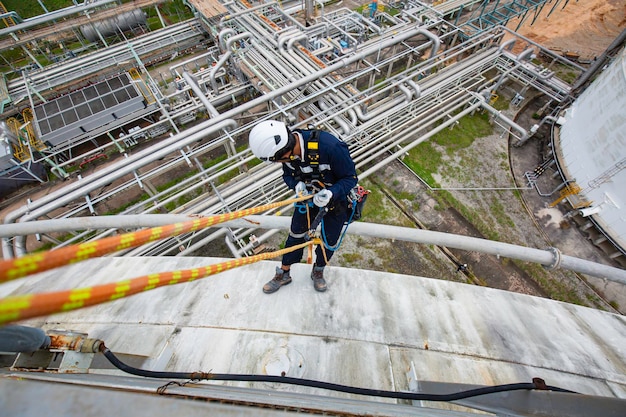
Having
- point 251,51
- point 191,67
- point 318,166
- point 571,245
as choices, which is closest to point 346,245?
point 318,166

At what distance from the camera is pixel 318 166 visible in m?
3.89

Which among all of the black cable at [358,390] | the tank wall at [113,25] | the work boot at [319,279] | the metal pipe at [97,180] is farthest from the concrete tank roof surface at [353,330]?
the tank wall at [113,25]

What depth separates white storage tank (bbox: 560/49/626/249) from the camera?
891 cm

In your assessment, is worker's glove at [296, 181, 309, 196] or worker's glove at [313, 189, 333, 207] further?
worker's glove at [296, 181, 309, 196]

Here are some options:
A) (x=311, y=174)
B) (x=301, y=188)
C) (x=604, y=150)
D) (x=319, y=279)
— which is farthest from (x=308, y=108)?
(x=604, y=150)

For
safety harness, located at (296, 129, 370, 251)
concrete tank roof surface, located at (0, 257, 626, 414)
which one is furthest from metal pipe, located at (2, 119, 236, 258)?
safety harness, located at (296, 129, 370, 251)

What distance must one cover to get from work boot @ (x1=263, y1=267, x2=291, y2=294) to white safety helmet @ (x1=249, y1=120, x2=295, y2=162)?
192 centimetres

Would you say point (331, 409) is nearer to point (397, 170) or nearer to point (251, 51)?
point (397, 170)

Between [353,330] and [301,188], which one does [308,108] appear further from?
[353,330]

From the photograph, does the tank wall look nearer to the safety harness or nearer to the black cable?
the safety harness

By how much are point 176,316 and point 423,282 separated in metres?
3.73

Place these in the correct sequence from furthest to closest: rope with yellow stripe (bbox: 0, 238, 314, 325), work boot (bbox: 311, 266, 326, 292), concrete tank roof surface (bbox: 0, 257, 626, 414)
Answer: work boot (bbox: 311, 266, 326, 292) → concrete tank roof surface (bbox: 0, 257, 626, 414) → rope with yellow stripe (bbox: 0, 238, 314, 325)

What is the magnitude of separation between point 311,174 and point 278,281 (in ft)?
5.81

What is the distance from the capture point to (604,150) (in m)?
9.34
